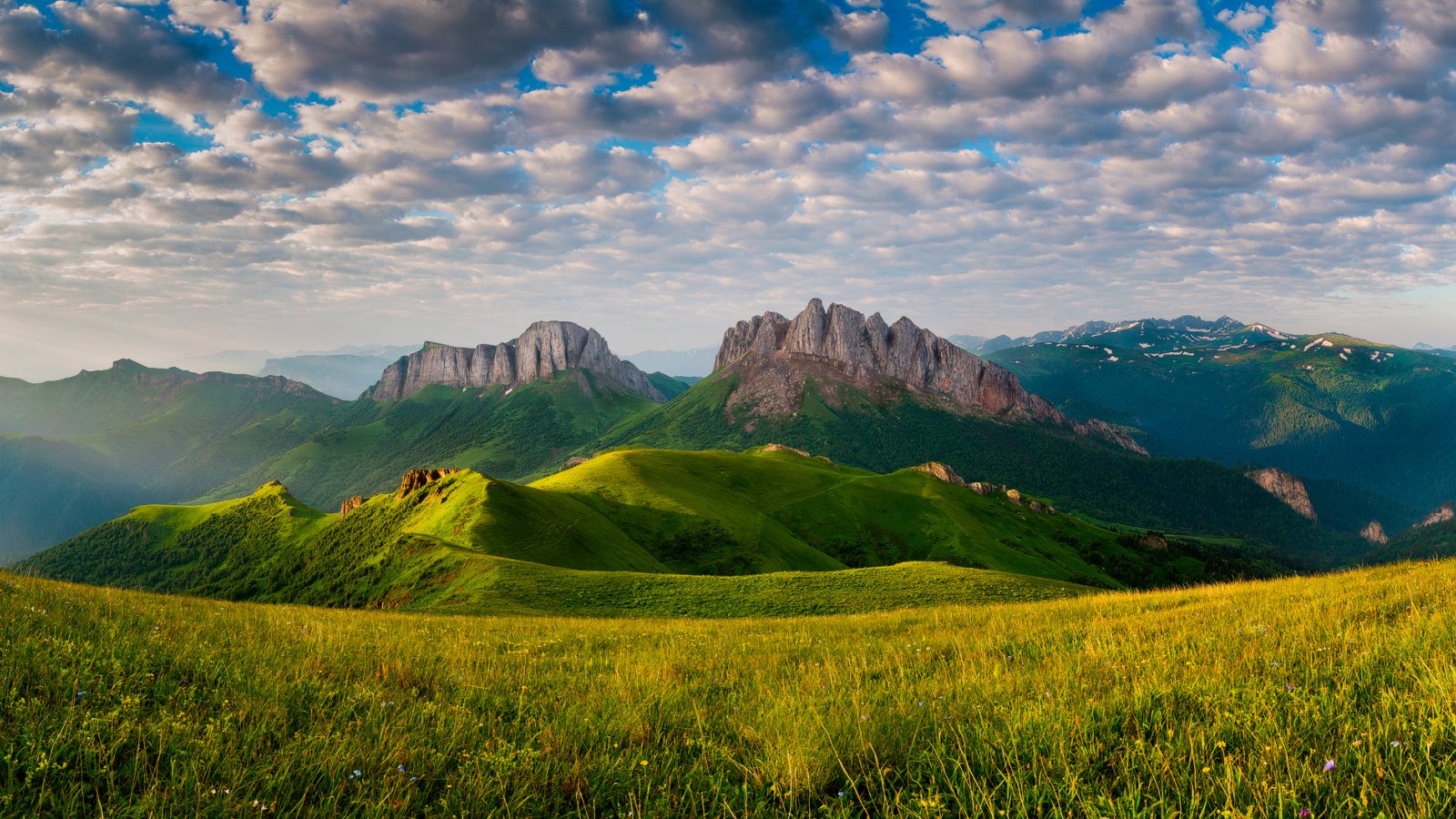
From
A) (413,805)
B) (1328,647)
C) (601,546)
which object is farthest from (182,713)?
(601,546)

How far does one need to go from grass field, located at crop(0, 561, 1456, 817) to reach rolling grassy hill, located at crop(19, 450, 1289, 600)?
92.4 ft

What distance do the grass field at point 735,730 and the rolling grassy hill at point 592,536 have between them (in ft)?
92.4

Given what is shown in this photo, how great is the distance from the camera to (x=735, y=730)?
5.00 metres

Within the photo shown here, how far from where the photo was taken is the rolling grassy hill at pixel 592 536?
53.7 m

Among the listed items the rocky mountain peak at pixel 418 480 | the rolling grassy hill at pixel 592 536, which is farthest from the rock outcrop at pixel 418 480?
the rolling grassy hill at pixel 592 536

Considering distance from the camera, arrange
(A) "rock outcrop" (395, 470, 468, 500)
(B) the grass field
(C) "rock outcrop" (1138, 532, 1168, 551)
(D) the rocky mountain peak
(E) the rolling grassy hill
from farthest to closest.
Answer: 1. (C) "rock outcrop" (1138, 532, 1168, 551)
2. (A) "rock outcrop" (395, 470, 468, 500)
3. (D) the rocky mountain peak
4. (E) the rolling grassy hill
5. (B) the grass field

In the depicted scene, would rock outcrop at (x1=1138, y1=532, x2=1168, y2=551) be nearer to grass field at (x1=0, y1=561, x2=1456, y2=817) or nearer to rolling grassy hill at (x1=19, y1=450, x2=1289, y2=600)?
rolling grassy hill at (x1=19, y1=450, x2=1289, y2=600)

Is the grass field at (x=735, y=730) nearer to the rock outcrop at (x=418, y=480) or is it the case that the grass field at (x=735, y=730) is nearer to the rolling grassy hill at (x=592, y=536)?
the rolling grassy hill at (x=592, y=536)

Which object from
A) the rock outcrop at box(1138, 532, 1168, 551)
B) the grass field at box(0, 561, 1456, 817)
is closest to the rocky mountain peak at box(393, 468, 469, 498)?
the grass field at box(0, 561, 1456, 817)

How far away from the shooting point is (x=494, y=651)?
9625 millimetres

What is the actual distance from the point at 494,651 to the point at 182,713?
18.3 feet

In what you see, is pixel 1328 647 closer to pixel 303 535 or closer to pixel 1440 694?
pixel 1440 694

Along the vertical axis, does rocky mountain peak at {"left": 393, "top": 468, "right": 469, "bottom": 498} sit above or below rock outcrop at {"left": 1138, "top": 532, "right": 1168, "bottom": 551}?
above

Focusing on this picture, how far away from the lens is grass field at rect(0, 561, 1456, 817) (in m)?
3.58
